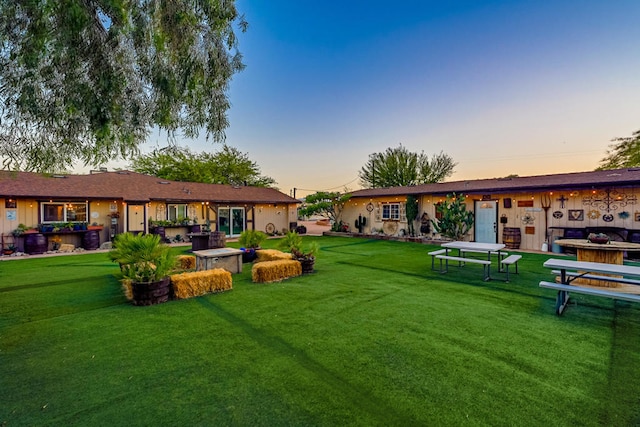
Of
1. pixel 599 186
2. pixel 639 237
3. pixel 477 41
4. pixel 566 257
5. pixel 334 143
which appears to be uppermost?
pixel 477 41

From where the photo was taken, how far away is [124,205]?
12906mm

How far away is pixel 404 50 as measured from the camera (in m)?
11.3

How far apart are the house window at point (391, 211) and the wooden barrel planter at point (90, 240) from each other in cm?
1427

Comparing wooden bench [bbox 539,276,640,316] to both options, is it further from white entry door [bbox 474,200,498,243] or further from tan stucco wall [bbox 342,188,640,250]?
white entry door [bbox 474,200,498,243]

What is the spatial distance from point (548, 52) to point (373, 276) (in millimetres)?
9683

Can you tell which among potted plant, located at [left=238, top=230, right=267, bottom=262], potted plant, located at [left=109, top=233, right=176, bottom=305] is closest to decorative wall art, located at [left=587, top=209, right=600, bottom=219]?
potted plant, located at [left=238, top=230, right=267, bottom=262]

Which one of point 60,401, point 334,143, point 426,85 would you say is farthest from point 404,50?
point 60,401

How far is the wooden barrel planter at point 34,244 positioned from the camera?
10398 mm

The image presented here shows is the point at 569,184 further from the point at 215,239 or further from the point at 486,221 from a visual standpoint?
the point at 215,239

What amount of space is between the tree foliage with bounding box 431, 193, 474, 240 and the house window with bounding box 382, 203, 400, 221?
9.53 feet

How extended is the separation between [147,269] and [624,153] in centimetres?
2935

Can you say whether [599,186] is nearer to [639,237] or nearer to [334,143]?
[639,237]

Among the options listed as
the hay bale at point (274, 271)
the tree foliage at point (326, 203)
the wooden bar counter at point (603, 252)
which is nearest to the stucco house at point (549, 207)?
the tree foliage at point (326, 203)

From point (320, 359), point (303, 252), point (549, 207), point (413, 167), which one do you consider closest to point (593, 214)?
point (549, 207)
